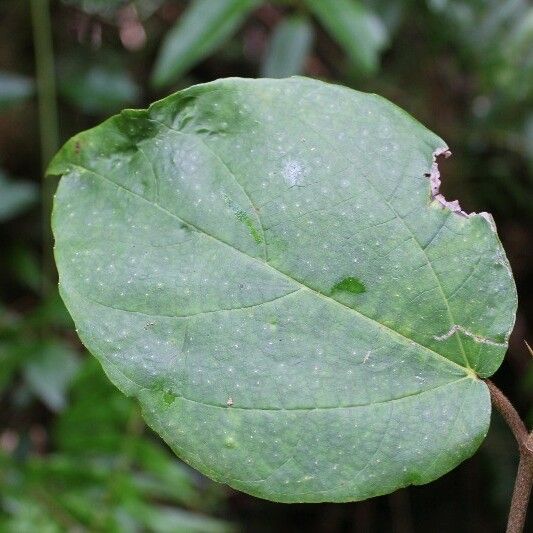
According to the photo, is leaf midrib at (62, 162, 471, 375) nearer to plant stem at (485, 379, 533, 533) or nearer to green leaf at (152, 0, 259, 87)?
plant stem at (485, 379, 533, 533)

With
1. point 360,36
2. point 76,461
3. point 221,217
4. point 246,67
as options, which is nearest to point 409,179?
point 221,217

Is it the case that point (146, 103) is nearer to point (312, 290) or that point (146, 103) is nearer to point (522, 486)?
point (312, 290)

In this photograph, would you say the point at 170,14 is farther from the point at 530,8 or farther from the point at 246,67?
the point at 530,8

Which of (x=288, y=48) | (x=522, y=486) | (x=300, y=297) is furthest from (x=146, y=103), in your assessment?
(x=522, y=486)

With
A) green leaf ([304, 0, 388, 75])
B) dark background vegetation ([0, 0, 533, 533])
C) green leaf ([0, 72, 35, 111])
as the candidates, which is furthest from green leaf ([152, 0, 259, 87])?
green leaf ([0, 72, 35, 111])

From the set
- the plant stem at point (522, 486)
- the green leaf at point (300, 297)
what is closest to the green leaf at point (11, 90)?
the green leaf at point (300, 297)
